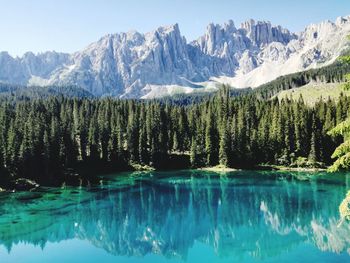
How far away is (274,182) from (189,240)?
150 feet

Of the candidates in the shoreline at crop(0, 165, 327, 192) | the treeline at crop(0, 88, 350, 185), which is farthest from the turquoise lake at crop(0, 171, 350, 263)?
the treeline at crop(0, 88, 350, 185)

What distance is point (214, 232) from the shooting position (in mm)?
62656

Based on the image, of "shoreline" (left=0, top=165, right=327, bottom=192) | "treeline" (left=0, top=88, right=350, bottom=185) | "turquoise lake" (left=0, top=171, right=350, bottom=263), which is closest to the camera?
"turquoise lake" (left=0, top=171, right=350, bottom=263)

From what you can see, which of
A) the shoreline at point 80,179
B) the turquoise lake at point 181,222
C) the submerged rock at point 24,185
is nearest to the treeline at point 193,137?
the shoreline at point 80,179

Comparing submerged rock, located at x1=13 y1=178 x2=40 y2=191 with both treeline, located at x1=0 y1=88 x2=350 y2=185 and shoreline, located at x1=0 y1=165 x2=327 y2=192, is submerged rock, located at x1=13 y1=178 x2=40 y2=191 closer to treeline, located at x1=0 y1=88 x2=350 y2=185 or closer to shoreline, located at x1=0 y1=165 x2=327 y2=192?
shoreline, located at x1=0 y1=165 x2=327 y2=192

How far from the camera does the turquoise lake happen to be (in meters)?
52.7

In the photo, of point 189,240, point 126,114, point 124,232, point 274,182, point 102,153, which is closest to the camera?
point 189,240

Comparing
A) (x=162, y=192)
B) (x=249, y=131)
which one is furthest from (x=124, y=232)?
(x=249, y=131)

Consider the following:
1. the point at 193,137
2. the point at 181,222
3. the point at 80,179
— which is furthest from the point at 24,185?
the point at 193,137

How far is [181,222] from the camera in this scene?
68.7m

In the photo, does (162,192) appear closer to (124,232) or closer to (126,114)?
(124,232)

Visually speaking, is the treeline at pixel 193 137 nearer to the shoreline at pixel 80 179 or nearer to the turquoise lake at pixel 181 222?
the shoreline at pixel 80 179

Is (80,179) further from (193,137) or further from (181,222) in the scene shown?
(181,222)

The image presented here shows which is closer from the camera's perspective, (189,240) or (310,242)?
(310,242)
